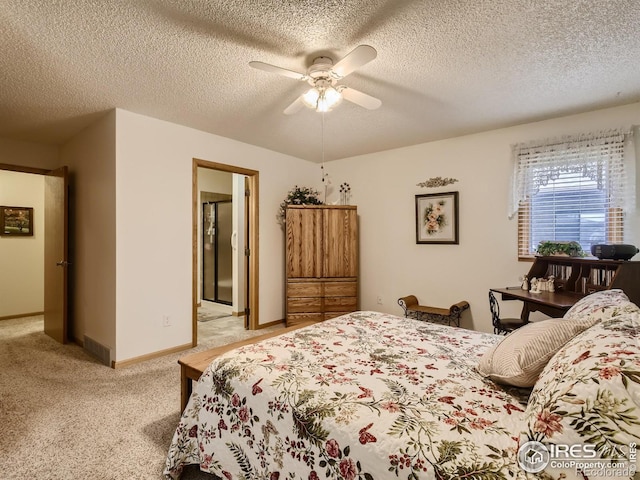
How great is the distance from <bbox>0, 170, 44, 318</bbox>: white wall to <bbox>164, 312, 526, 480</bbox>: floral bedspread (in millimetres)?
5101

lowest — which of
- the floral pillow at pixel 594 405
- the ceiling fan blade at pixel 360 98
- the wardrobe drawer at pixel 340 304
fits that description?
Answer: the wardrobe drawer at pixel 340 304

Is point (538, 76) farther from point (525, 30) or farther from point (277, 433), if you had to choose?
point (277, 433)

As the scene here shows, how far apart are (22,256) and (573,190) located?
7.40 metres

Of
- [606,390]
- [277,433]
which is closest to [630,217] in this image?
[606,390]

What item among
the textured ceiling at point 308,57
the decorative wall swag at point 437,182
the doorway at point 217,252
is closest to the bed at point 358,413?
the textured ceiling at point 308,57

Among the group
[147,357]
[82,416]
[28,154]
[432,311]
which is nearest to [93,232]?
Answer: [147,357]

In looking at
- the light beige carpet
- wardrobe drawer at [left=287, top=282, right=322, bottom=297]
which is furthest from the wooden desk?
the light beige carpet

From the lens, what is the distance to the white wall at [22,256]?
480 cm

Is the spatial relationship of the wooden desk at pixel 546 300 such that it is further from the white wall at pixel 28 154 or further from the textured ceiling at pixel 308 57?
the white wall at pixel 28 154

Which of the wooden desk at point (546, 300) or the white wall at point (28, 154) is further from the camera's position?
the white wall at point (28, 154)

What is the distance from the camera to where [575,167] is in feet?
10.2

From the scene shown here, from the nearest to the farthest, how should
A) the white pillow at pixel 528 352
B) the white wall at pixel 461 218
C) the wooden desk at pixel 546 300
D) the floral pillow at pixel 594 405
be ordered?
the floral pillow at pixel 594 405 → the white pillow at pixel 528 352 → the wooden desk at pixel 546 300 → the white wall at pixel 461 218

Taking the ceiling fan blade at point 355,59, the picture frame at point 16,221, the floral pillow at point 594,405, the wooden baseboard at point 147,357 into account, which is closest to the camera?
the floral pillow at point 594,405

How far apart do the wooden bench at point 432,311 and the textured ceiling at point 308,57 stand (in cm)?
204
